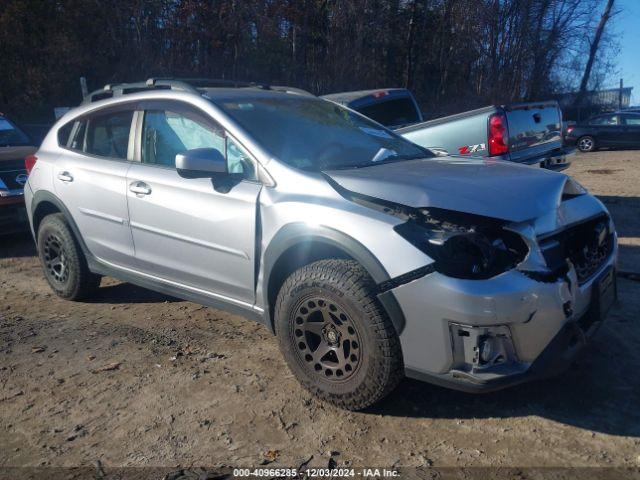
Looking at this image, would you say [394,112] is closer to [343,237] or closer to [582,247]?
[582,247]

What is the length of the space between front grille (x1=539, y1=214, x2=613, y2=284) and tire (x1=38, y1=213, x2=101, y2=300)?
3815 millimetres

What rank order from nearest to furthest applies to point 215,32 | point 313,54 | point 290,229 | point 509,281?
point 509,281 < point 290,229 < point 215,32 < point 313,54

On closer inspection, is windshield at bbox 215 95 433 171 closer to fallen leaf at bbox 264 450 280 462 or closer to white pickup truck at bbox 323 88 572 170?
fallen leaf at bbox 264 450 280 462

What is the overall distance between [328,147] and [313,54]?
75.7 feet

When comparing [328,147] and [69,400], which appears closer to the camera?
[69,400]

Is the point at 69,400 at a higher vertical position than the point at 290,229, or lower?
lower

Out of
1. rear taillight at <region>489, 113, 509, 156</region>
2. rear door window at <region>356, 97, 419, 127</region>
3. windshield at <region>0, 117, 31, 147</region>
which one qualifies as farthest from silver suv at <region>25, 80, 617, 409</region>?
rear door window at <region>356, 97, 419, 127</region>

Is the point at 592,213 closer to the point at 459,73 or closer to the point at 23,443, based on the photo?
the point at 23,443

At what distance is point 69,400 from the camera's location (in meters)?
3.57

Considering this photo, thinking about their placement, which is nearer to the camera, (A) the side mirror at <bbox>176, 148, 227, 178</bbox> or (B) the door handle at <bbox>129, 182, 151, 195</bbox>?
(A) the side mirror at <bbox>176, 148, 227, 178</bbox>

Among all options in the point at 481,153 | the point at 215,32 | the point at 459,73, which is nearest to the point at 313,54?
the point at 215,32

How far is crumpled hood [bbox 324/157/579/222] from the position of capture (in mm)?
3008

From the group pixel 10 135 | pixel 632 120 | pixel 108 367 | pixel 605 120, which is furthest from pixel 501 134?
pixel 605 120

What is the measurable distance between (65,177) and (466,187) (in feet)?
11.2
